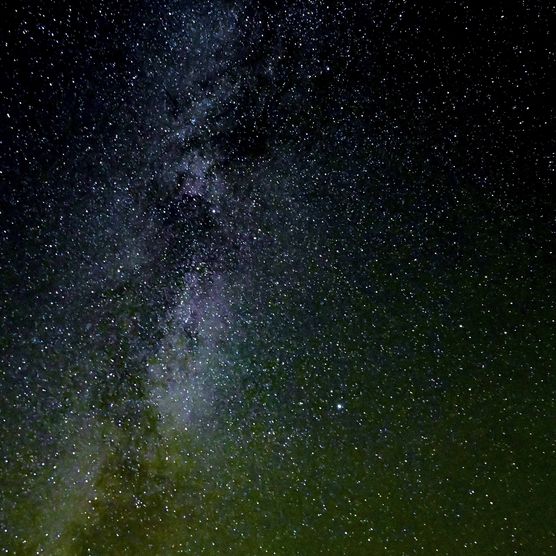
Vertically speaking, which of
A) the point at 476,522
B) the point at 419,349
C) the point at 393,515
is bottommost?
the point at 476,522

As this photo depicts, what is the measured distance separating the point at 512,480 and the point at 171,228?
1.35 m

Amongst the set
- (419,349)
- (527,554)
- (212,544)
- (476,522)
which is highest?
(419,349)

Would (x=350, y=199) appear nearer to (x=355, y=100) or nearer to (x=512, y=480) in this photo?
(x=355, y=100)

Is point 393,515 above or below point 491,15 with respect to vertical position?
below

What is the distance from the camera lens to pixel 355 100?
1.32 metres

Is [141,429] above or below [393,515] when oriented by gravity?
above

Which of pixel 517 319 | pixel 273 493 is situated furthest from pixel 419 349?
pixel 273 493

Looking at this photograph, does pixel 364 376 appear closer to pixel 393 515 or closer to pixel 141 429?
pixel 393 515

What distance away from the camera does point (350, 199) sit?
4.41 ft

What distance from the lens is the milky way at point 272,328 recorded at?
1.32m

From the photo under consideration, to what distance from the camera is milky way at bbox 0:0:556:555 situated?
1.32m

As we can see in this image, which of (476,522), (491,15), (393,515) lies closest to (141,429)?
(393,515)

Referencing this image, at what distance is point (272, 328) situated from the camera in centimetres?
137

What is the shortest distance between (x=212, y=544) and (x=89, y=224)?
43.3 inches
